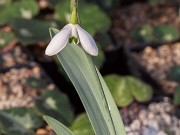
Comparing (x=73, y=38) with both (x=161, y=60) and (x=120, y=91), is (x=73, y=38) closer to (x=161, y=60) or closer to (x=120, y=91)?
(x=120, y=91)

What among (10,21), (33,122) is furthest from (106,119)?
(10,21)

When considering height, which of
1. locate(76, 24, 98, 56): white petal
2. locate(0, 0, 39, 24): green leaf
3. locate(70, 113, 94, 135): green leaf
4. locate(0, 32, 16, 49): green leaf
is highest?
locate(76, 24, 98, 56): white petal

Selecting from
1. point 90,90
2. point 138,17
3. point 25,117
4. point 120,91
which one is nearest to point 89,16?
point 138,17

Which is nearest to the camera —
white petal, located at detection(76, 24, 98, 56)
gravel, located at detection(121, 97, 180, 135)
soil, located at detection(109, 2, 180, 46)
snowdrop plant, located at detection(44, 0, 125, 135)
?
white petal, located at detection(76, 24, 98, 56)

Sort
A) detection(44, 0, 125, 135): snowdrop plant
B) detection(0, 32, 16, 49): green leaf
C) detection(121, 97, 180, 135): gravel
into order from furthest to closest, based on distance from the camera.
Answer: detection(0, 32, 16, 49): green leaf
detection(121, 97, 180, 135): gravel
detection(44, 0, 125, 135): snowdrop plant

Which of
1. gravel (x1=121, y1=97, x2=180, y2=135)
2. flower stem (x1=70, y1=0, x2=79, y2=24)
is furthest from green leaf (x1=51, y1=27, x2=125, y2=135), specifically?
gravel (x1=121, y1=97, x2=180, y2=135)

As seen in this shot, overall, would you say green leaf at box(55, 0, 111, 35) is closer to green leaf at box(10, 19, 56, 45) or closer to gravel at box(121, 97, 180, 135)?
green leaf at box(10, 19, 56, 45)

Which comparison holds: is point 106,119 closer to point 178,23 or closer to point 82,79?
point 82,79
